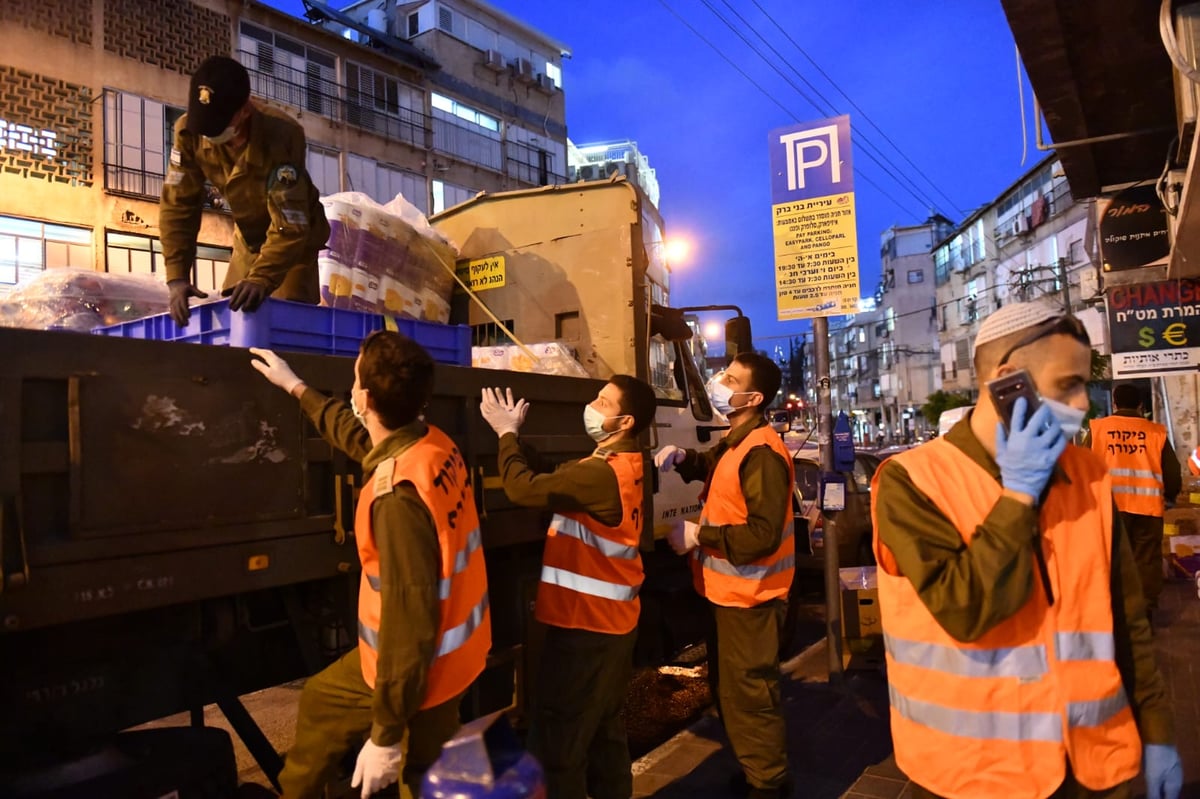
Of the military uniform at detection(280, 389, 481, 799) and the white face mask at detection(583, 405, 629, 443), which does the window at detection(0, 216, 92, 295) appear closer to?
the white face mask at detection(583, 405, 629, 443)

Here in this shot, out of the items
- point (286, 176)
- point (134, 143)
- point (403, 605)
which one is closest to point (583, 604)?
point (403, 605)

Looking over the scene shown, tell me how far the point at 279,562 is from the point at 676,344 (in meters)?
3.65

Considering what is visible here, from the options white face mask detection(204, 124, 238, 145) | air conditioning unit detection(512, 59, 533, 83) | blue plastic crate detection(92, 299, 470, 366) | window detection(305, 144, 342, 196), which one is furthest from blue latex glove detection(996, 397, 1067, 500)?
air conditioning unit detection(512, 59, 533, 83)

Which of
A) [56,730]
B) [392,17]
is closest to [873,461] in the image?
[56,730]

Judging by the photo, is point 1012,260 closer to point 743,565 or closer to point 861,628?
point 861,628

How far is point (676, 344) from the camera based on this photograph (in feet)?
18.9

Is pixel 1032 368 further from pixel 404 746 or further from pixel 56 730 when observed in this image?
pixel 56 730

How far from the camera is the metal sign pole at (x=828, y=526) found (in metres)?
5.15

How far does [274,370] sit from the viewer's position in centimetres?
261

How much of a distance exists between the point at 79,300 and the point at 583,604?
8.65 feet

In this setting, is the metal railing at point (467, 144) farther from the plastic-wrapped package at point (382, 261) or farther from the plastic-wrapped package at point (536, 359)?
the plastic-wrapped package at point (536, 359)

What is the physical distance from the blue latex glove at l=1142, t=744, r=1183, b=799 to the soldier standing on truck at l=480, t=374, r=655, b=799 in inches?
→ 71.0

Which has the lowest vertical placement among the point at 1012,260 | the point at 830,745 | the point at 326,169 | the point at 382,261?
the point at 830,745

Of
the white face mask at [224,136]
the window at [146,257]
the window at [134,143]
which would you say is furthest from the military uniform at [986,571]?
the window at [134,143]
